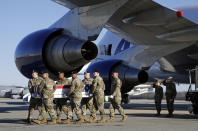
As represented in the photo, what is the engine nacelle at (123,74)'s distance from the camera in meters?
14.5

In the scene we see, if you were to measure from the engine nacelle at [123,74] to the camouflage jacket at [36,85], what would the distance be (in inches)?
180

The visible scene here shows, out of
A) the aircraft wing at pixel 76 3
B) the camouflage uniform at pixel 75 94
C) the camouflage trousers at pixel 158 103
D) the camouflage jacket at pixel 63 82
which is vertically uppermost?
the aircraft wing at pixel 76 3

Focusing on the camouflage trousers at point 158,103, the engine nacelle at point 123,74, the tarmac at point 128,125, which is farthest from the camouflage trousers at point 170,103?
the engine nacelle at point 123,74

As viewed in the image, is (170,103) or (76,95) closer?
(76,95)

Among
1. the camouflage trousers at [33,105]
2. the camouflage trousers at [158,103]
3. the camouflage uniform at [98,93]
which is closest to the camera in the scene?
the camouflage trousers at [33,105]

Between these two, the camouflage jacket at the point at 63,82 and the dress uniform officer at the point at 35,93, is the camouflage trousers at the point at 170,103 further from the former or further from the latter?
the dress uniform officer at the point at 35,93

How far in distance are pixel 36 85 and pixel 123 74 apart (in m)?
5.14

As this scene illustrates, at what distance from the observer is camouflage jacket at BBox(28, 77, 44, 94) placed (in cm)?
1005

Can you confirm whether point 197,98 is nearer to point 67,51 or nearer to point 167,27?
point 167,27

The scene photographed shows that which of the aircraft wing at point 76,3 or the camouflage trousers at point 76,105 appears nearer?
the camouflage trousers at point 76,105

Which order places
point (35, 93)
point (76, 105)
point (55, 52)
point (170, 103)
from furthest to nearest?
point (170, 103), point (55, 52), point (35, 93), point (76, 105)

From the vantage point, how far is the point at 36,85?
10.3m

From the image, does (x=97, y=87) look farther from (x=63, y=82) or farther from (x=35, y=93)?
(x=35, y=93)

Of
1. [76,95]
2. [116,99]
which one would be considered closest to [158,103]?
[116,99]
